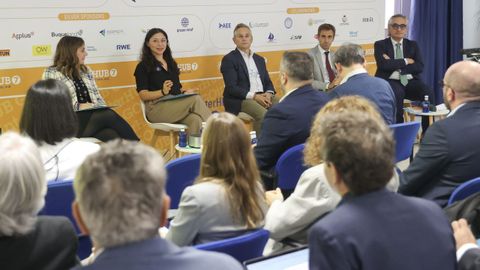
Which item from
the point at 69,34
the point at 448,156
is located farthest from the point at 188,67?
the point at 448,156

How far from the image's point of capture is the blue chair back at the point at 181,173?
3.41 meters

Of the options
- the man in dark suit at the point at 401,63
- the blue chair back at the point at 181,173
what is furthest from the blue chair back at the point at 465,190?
the man in dark suit at the point at 401,63

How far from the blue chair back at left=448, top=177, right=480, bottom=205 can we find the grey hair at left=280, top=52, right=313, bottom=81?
67.6 inches

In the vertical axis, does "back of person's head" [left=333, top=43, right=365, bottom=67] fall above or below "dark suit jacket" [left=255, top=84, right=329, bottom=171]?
above

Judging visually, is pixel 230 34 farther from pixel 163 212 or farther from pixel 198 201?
pixel 163 212

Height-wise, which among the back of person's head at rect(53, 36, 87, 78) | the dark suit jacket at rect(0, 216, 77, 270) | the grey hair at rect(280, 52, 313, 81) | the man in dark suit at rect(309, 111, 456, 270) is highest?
the back of person's head at rect(53, 36, 87, 78)

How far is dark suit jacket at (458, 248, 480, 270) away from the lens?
180 cm

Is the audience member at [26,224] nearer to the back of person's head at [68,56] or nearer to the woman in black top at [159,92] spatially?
the back of person's head at [68,56]

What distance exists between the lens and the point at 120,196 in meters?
1.35

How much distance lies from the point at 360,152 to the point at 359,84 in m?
3.19

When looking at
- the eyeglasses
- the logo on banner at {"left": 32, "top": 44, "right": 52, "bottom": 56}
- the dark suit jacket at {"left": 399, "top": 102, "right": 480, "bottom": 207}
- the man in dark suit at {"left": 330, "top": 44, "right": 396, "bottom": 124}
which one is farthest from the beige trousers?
the dark suit jacket at {"left": 399, "top": 102, "right": 480, "bottom": 207}

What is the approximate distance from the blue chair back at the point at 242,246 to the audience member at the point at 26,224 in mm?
434

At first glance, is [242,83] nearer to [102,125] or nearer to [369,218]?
[102,125]

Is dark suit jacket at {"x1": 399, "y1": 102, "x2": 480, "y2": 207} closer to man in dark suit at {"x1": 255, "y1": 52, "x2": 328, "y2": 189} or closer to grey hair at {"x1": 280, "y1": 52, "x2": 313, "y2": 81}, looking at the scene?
man in dark suit at {"x1": 255, "y1": 52, "x2": 328, "y2": 189}
